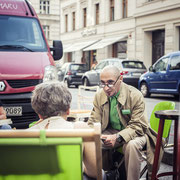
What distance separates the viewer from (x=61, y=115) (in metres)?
2.39

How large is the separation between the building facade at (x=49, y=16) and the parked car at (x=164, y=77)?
1220 inches

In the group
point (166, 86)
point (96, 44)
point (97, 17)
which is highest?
point (97, 17)

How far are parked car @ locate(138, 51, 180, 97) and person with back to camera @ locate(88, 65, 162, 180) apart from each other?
9.96 metres

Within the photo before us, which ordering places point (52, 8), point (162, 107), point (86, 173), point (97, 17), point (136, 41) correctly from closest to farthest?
1. point (86, 173)
2. point (162, 107)
3. point (136, 41)
4. point (97, 17)
5. point (52, 8)

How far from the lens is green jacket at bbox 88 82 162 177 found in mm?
3441

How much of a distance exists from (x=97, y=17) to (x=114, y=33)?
13.3 feet

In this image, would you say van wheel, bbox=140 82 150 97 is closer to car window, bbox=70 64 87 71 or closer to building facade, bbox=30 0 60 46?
car window, bbox=70 64 87 71

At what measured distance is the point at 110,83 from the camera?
363 centimetres

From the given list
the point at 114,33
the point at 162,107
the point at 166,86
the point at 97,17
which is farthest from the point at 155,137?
the point at 97,17

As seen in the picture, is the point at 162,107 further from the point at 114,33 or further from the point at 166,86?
the point at 114,33

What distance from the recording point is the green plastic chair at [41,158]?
171 cm

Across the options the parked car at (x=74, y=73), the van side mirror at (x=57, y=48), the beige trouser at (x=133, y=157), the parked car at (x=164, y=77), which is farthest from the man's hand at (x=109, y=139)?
the parked car at (x=74, y=73)

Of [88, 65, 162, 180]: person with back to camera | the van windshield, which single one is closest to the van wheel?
the van windshield

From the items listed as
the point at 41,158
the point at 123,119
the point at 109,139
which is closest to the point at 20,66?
the point at 123,119
